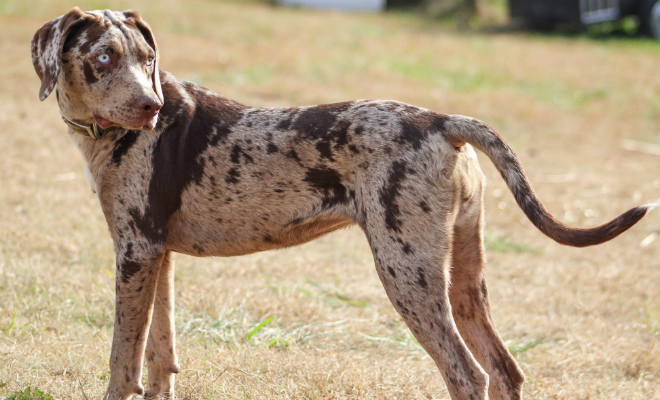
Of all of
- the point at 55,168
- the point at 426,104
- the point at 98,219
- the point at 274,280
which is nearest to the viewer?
the point at 274,280

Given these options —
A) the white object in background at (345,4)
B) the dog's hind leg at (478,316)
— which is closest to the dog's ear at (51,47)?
the dog's hind leg at (478,316)

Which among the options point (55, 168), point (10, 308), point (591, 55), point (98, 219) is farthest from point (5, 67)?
point (591, 55)

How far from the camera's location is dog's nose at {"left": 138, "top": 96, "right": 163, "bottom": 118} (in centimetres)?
349

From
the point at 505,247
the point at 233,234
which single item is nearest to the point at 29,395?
the point at 233,234

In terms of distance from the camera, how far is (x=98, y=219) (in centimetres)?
663

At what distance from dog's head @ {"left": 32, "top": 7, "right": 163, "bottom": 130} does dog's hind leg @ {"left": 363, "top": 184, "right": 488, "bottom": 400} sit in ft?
4.04

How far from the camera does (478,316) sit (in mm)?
3889

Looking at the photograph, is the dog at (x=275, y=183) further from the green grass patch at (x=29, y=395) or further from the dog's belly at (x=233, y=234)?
the green grass patch at (x=29, y=395)

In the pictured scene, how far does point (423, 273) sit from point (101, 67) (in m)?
1.83

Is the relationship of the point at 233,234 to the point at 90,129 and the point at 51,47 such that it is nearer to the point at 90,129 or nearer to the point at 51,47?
the point at 90,129

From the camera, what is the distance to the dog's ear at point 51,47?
355 cm

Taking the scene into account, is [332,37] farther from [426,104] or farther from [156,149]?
[156,149]

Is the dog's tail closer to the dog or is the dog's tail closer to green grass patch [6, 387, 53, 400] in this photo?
the dog

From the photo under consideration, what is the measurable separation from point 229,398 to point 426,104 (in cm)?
874
